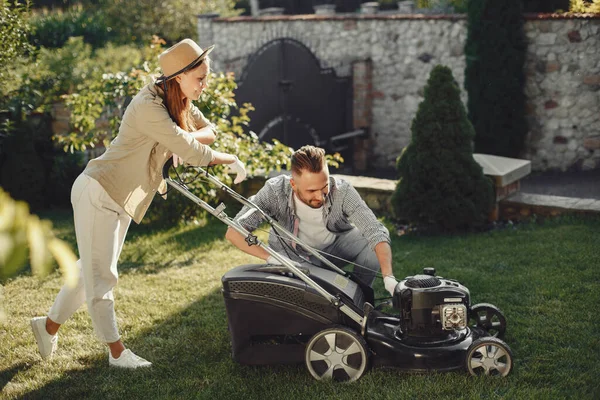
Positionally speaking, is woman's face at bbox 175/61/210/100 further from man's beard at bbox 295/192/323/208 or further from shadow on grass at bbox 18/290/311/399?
shadow on grass at bbox 18/290/311/399

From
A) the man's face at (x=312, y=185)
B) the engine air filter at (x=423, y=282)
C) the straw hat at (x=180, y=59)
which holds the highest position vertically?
the straw hat at (x=180, y=59)

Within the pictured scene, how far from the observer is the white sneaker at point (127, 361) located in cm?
367

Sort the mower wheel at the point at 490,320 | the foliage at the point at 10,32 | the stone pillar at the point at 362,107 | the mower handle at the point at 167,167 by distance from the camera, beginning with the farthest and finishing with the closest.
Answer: the stone pillar at the point at 362,107
the foliage at the point at 10,32
the mower wheel at the point at 490,320
the mower handle at the point at 167,167

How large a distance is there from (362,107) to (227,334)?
6.34 m

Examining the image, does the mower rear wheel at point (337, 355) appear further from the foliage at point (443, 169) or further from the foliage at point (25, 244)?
the foliage at point (443, 169)

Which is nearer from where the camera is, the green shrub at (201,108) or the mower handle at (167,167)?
the mower handle at (167,167)

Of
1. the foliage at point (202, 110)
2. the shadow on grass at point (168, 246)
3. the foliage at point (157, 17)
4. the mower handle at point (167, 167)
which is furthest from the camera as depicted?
the foliage at point (157, 17)

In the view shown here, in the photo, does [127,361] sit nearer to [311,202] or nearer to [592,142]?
[311,202]

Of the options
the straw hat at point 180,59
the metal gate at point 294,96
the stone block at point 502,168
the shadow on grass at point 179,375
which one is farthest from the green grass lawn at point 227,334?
the metal gate at point 294,96

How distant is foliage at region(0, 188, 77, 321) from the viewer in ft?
2.79

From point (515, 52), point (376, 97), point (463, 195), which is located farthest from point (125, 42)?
point (463, 195)

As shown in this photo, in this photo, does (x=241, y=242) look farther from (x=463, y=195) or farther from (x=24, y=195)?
(x=24, y=195)

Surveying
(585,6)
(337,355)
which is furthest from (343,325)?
(585,6)

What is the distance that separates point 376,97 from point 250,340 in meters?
7.01
